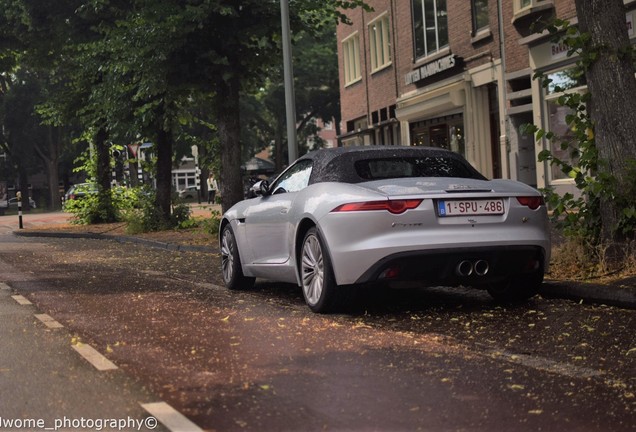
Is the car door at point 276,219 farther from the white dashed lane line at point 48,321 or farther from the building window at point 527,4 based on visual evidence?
the building window at point 527,4

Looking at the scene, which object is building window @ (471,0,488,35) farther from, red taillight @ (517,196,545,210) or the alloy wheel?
the alloy wheel

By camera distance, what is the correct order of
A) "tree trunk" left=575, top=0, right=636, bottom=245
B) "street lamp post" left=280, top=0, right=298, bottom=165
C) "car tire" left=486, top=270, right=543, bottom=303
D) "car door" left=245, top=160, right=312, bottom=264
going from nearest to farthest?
1. "car tire" left=486, top=270, right=543, bottom=303
2. "car door" left=245, top=160, right=312, bottom=264
3. "tree trunk" left=575, top=0, right=636, bottom=245
4. "street lamp post" left=280, top=0, right=298, bottom=165

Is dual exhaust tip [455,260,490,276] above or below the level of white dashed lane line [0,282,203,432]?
above

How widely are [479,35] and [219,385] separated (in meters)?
20.2

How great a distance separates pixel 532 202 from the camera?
26.8ft

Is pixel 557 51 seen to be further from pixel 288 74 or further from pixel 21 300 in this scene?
pixel 21 300

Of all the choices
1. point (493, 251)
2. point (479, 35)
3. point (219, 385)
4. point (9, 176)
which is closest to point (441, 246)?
point (493, 251)

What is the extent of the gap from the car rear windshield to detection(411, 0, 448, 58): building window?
18.6 m

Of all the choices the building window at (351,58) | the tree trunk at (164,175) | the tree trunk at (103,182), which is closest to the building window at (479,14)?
the tree trunk at (164,175)

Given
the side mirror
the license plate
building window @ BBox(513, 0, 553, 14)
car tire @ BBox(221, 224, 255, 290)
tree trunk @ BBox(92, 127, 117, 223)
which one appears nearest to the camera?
the license plate

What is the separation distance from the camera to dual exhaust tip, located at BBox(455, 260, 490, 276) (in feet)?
25.8

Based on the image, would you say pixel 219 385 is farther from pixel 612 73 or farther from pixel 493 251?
pixel 612 73

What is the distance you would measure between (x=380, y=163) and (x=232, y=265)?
2.65 meters

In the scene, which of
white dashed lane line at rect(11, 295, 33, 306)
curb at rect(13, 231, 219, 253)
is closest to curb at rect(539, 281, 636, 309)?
white dashed lane line at rect(11, 295, 33, 306)
